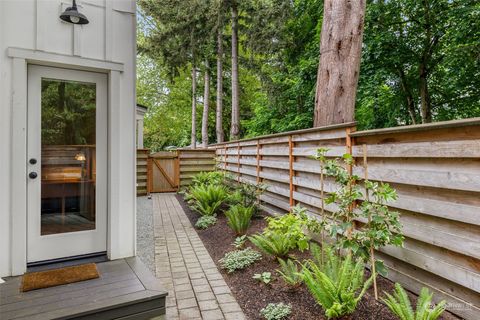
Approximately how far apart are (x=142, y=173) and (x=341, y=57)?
691 cm

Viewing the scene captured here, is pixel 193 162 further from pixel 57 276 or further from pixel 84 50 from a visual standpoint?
pixel 57 276

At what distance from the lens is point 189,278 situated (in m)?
3.06

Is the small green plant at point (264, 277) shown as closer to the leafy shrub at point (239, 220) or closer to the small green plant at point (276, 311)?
the small green plant at point (276, 311)

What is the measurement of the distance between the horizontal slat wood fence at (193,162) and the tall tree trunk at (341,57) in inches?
246

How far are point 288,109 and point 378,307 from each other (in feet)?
30.3

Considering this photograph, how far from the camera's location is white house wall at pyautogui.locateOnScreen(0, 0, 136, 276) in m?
2.50

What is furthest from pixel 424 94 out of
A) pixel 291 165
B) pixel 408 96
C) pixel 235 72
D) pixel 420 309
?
pixel 420 309

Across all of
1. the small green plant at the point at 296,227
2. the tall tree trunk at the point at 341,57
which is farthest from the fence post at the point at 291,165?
the small green plant at the point at 296,227

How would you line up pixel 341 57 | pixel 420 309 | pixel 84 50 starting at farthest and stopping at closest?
pixel 341 57 < pixel 84 50 < pixel 420 309

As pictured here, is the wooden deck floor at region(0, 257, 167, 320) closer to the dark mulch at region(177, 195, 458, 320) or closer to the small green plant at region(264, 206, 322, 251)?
the dark mulch at region(177, 195, 458, 320)

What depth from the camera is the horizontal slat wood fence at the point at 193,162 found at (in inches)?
374

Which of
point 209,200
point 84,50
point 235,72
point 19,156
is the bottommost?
point 209,200

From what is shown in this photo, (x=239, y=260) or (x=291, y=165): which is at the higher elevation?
(x=291, y=165)

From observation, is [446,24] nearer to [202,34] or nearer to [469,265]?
[202,34]
